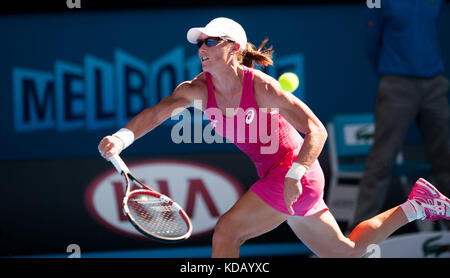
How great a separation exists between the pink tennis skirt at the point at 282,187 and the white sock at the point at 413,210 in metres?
0.53

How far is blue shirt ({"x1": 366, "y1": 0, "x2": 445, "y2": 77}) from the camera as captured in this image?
16.7ft

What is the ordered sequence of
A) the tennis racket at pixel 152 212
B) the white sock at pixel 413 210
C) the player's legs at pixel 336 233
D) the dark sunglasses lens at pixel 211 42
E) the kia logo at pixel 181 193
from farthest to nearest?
the kia logo at pixel 181 193
the white sock at pixel 413 210
the player's legs at pixel 336 233
the dark sunglasses lens at pixel 211 42
the tennis racket at pixel 152 212

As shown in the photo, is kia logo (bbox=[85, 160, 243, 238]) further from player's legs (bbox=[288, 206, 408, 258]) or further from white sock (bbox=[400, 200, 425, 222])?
white sock (bbox=[400, 200, 425, 222])

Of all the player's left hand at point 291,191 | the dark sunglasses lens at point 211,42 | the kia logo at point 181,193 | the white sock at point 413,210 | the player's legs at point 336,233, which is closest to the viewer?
the player's left hand at point 291,191

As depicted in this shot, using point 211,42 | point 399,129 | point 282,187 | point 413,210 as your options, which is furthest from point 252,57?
point 399,129

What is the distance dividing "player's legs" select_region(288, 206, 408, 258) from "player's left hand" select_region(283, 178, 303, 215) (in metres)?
0.37

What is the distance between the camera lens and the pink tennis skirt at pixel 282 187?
3371 millimetres

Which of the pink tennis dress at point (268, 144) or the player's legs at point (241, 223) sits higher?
the pink tennis dress at point (268, 144)

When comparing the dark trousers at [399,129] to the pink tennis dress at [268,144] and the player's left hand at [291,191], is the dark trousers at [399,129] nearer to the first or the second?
the pink tennis dress at [268,144]

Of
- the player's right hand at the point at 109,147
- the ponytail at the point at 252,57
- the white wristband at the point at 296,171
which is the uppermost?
the ponytail at the point at 252,57

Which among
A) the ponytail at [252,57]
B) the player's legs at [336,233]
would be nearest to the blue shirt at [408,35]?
the player's legs at [336,233]

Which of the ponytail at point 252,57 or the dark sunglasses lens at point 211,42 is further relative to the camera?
the ponytail at point 252,57

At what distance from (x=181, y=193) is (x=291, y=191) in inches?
109

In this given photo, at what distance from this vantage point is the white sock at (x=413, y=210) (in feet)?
12.3
